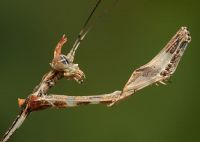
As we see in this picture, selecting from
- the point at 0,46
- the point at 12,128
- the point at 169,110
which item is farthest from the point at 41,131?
the point at 12,128

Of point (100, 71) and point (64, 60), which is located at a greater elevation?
point (100, 71)

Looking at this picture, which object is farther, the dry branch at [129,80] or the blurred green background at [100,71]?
the blurred green background at [100,71]

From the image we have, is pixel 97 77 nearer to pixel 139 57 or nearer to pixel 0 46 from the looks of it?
pixel 139 57

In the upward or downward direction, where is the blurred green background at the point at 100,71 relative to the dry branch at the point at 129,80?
upward

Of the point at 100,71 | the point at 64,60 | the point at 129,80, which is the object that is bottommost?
the point at 129,80

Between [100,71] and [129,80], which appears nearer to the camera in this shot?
[129,80]

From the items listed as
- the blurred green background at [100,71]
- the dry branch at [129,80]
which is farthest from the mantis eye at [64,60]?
the blurred green background at [100,71]

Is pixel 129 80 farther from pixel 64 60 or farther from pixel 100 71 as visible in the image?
pixel 100 71

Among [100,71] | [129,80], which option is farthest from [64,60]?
[100,71]

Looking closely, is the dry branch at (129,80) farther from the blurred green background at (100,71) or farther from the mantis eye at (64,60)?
the blurred green background at (100,71)
